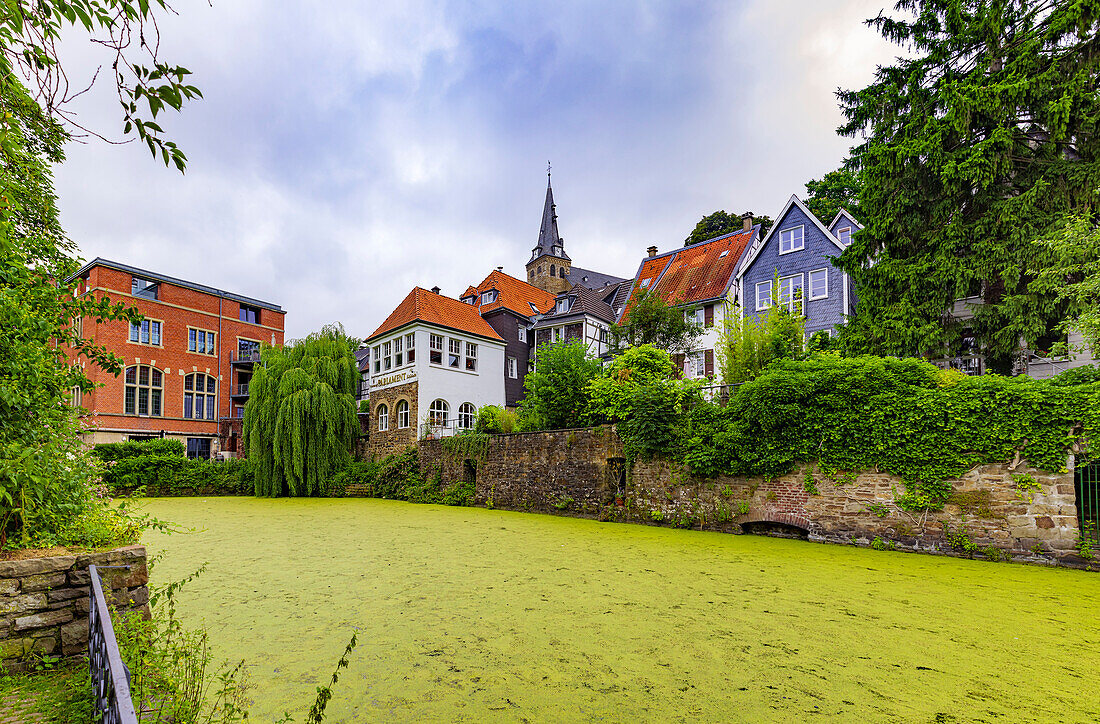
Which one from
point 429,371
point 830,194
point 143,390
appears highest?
point 830,194

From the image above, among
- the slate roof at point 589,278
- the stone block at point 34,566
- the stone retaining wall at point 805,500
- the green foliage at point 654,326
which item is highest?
the slate roof at point 589,278

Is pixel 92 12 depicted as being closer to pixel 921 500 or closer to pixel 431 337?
pixel 921 500

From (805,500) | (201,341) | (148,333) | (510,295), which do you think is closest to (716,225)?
(510,295)

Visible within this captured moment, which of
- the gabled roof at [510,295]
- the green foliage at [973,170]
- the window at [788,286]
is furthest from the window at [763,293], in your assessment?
the gabled roof at [510,295]

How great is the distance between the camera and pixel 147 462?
2147 centimetres

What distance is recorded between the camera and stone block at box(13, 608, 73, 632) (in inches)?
127

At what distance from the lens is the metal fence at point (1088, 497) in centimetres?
773

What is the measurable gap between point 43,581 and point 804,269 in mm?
21903

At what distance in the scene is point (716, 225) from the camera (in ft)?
107

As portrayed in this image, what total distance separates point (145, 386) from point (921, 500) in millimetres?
31813

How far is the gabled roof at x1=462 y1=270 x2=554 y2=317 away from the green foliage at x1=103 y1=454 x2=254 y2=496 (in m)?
13.4

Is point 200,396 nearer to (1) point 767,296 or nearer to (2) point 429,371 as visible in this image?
(2) point 429,371

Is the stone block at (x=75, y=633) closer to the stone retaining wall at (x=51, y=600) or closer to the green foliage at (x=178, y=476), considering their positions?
the stone retaining wall at (x=51, y=600)

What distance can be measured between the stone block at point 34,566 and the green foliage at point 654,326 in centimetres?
1741
